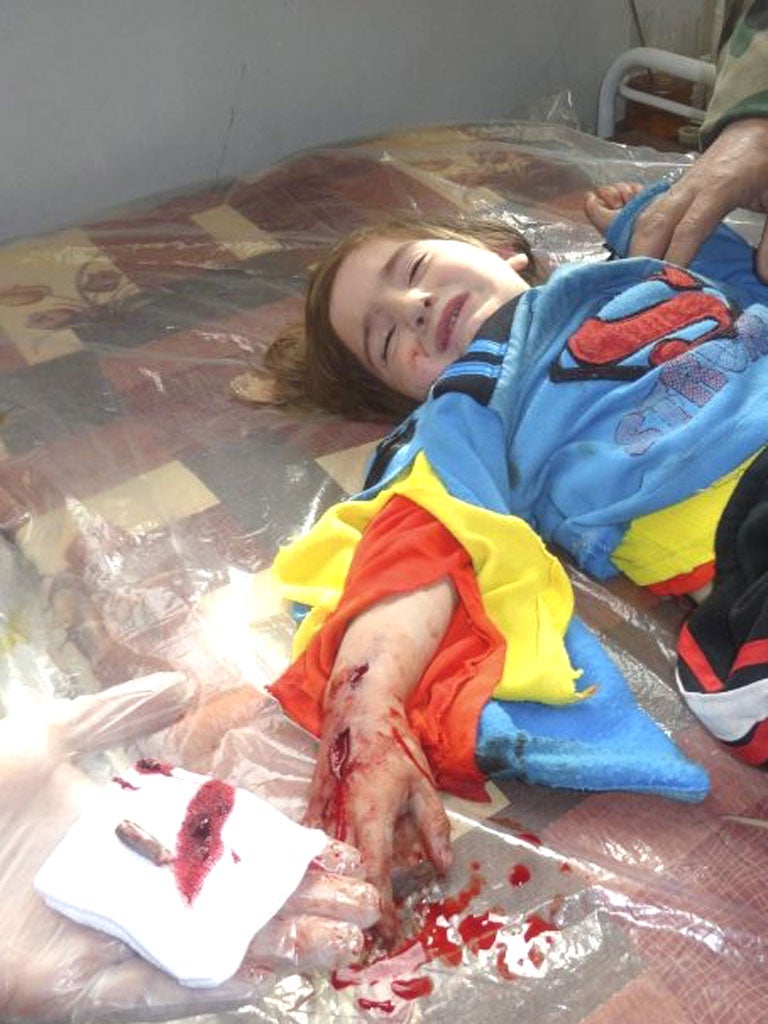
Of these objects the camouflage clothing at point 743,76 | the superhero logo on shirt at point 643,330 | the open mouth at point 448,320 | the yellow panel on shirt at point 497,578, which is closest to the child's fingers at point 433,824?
the yellow panel on shirt at point 497,578

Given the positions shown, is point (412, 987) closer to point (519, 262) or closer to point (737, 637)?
point (737, 637)

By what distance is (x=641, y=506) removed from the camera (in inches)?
37.8

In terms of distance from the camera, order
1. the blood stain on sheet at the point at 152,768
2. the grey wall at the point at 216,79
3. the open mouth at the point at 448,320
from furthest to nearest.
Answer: the grey wall at the point at 216,79 → the open mouth at the point at 448,320 → the blood stain on sheet at the point at 152,768

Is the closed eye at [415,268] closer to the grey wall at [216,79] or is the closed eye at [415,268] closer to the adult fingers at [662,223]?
the adult fingers at [662,223]

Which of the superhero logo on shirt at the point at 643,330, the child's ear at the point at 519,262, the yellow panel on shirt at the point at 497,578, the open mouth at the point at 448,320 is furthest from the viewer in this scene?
A: the child's ear at the point at 519,262

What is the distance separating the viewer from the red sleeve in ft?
2.63

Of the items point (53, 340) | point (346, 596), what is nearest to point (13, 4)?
point (53, 340)

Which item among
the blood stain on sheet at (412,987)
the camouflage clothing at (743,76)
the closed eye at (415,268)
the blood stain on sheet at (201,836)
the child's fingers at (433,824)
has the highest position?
the camouflage clothing at (743,76)

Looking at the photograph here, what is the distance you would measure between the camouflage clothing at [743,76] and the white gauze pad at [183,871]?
3.38 feet

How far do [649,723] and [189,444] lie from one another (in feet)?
1.97

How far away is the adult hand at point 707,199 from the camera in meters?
1.19

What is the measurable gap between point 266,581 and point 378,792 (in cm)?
31

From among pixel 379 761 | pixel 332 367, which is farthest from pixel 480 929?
pixel 332 367

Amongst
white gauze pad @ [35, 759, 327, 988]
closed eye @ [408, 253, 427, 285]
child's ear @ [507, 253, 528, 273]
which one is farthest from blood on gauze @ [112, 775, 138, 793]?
child's ear @ [507, 253, 528, 273]
